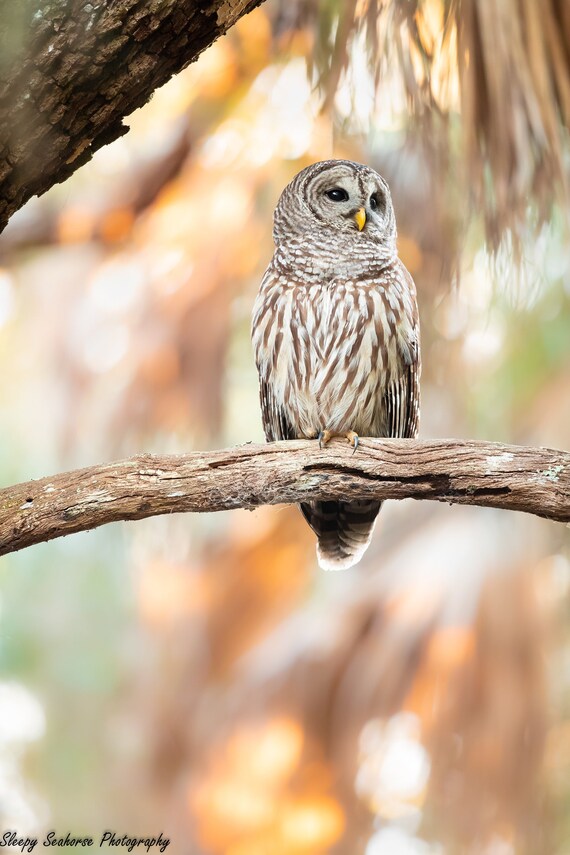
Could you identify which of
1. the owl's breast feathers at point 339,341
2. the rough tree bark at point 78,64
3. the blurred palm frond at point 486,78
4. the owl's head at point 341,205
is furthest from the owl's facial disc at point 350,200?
the rough tree bark at point 78,64

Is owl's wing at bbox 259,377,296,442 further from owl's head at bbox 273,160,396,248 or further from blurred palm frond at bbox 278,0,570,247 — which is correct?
blurred palm frond at bbox 278,0,570,247

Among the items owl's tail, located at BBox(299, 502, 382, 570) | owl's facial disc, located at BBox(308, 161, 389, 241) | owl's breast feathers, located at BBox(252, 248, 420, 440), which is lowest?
owl's tail, located at BBox(299, 502, 382, 570)

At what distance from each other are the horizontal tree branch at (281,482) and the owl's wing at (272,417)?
110cm

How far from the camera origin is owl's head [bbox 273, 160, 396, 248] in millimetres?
3508

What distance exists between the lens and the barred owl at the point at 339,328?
3404mm

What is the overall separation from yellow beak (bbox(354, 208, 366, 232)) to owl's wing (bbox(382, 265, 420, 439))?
0.24 m

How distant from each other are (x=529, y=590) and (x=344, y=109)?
2426 mm

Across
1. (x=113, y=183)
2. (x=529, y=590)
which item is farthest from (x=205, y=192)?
(x=529, y=590)

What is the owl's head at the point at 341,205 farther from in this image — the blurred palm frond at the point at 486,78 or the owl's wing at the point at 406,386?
the blurred palm frond at the point at 486,78

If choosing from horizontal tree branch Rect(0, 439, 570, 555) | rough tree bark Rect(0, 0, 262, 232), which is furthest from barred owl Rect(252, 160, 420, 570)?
rough tree bark Rect(0, 0, 262, 232)

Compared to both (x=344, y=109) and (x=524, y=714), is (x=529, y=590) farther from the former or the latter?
(x=344, y=109)

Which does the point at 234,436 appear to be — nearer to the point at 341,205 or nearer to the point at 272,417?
the point at 272,417

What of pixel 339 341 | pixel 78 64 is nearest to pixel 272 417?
pixel 339 341

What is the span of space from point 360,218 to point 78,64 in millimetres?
1852
